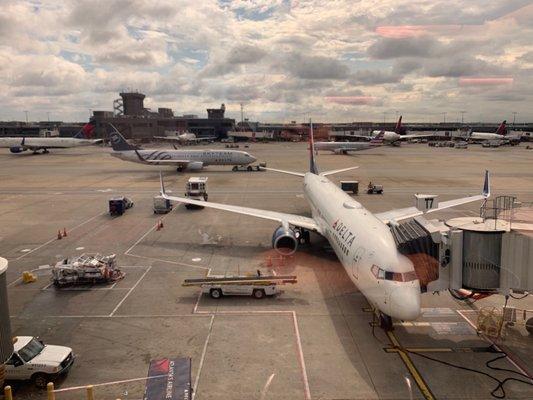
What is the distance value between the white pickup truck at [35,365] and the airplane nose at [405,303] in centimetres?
1371

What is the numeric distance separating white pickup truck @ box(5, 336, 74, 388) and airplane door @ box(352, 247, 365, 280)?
13460 millimetres

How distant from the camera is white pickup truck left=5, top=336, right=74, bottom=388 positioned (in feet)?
54.9

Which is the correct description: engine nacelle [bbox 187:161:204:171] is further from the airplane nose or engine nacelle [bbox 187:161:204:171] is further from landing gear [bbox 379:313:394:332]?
the airplane nose

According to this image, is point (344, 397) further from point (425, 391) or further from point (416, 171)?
point (416, 171)

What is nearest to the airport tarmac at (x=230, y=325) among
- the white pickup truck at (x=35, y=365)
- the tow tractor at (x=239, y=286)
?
the white pickup truck at (x=35, y=365)

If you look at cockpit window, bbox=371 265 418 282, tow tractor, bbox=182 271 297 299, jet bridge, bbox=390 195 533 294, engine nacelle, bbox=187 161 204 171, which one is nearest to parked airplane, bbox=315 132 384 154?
engine nacelle, bbox=187 161 204 171

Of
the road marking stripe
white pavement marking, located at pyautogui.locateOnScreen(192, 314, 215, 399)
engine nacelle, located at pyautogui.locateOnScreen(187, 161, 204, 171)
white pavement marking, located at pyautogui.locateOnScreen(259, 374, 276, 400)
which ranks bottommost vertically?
the road marking stripe

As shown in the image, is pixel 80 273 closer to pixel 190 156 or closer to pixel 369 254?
pixel 369 254

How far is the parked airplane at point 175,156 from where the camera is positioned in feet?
268

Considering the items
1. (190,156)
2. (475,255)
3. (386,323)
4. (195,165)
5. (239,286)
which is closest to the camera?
(475,255)

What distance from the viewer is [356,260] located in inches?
838

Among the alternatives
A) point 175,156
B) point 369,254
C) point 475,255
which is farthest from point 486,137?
point 369,254

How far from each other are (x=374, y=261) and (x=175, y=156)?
6828 cm

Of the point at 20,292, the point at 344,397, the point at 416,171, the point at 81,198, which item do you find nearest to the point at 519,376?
the point at 344,397
